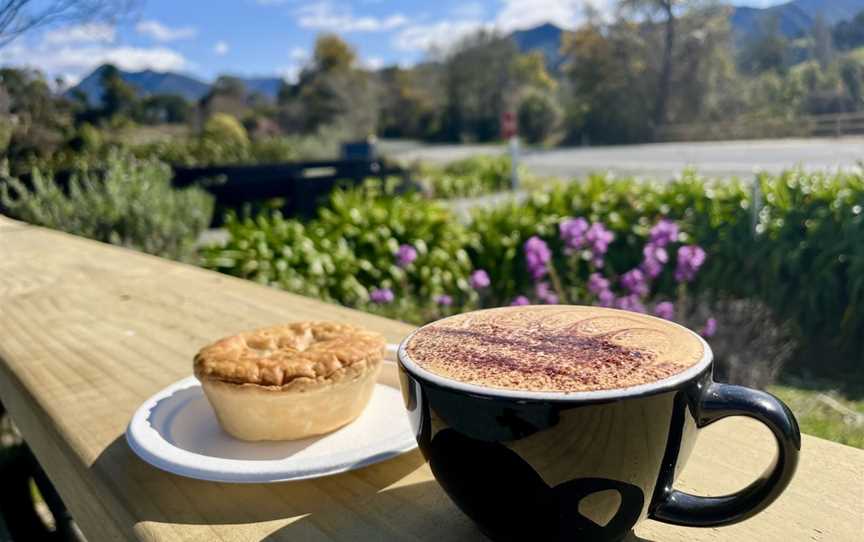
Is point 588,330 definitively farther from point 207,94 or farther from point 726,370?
point 207,94

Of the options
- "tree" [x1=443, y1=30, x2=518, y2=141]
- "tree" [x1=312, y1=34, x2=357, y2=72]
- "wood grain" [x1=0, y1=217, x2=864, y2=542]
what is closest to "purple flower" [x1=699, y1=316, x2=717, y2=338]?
"wood grain" [x1=0, y1=217, x2=864, y2=542]

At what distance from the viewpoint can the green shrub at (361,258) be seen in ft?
12.0

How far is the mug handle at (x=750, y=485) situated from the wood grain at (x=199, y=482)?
2.5 inches

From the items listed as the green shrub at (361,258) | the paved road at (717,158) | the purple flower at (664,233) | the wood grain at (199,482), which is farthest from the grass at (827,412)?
the wood grain at (199,482)

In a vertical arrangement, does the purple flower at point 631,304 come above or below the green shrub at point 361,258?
below

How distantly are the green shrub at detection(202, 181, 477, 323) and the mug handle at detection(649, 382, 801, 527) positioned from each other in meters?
2.99

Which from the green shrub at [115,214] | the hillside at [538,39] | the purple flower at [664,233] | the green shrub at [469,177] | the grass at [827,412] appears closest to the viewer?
the grass at [827,412]

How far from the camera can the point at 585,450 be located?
470mm

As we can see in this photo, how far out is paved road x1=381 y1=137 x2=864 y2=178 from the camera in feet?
15.8

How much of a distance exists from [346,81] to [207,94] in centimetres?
601

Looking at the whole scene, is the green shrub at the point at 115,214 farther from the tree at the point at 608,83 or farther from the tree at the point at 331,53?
the tree at the point at 331,53

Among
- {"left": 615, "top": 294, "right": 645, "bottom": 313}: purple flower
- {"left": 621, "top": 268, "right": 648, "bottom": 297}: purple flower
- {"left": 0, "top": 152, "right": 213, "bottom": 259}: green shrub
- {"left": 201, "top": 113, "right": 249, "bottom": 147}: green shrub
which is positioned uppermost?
{"left": 201, "top": 113, "right": 249, "bottom": 147}: green shrub

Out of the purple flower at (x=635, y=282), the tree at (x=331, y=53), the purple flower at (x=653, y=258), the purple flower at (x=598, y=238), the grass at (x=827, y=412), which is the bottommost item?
the grass at (x=827, y=412)

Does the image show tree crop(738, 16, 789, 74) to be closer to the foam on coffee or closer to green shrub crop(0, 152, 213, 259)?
green shrub crop(0, 152, 213, 259)
